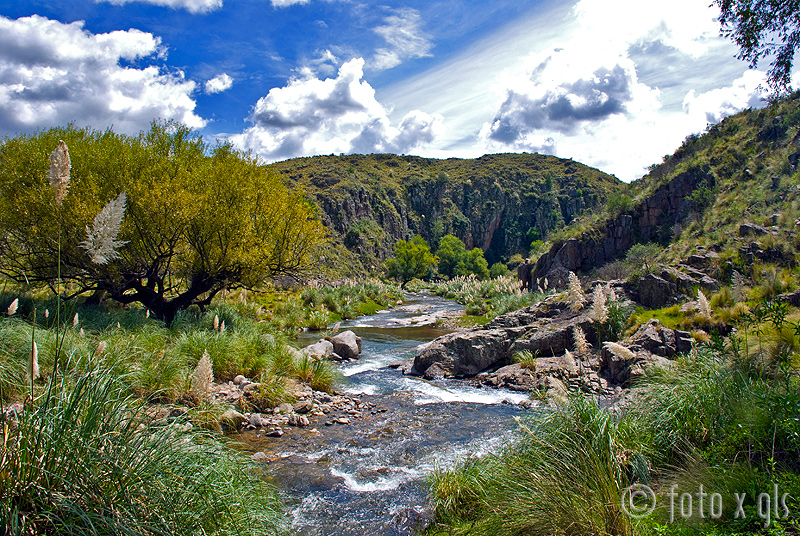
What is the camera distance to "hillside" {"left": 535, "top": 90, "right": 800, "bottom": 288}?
18.7 meters

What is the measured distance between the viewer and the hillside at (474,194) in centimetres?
12519

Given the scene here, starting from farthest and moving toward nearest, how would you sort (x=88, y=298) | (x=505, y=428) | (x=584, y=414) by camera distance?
1. (x=88, y=298)
2. (x=505, y=428)
3. (x=584, y=414)

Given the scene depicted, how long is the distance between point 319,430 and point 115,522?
6567mm

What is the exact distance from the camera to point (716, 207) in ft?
98.2

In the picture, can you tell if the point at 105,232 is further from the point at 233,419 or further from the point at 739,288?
the point at 739,288

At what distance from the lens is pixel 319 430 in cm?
923

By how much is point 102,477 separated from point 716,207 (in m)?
37.3

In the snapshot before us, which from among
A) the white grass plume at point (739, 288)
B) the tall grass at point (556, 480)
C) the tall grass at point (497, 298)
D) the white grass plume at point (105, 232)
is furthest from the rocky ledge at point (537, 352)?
the white grass plume at point (105, 232)

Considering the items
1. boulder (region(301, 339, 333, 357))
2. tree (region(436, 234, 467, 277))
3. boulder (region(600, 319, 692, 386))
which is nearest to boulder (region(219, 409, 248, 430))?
boulder (region(301, 339, 333, 357))

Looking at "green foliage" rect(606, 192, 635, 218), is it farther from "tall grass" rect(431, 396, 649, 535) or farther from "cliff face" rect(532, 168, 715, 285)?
"tall grass" rect(431, 396, 649, 535)

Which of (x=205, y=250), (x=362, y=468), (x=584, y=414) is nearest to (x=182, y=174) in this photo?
(x=205, y=250)

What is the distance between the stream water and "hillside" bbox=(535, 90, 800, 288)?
40.5ft

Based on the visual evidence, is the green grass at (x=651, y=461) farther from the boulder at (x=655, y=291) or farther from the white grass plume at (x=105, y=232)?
the boulder at (x=655, y=291)

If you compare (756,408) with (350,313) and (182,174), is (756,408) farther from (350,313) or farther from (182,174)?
(350,313)
